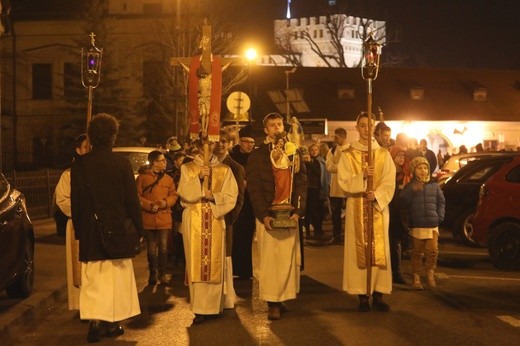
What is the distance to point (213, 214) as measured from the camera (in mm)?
9414

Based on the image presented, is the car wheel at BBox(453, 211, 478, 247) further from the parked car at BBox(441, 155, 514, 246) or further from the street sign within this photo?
the street sign

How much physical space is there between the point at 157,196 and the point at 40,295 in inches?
90.2

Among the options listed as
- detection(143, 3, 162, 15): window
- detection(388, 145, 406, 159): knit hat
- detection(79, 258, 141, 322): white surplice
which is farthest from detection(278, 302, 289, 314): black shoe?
detection(143, 3, 162, 15): window

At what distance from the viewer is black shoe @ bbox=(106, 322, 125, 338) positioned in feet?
28.6

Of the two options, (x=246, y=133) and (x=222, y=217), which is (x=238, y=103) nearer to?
(x=246, y=133)

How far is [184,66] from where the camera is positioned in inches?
396

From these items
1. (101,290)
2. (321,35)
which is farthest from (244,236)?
(321,35)

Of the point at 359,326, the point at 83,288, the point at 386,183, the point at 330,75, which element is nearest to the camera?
the point at 83,288

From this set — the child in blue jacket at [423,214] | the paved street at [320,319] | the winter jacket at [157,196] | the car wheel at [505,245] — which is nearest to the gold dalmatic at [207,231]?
the paved street at [320,319]

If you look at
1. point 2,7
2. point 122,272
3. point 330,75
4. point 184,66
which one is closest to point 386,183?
point 184,66

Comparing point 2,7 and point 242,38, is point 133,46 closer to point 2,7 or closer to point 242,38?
point 242,38

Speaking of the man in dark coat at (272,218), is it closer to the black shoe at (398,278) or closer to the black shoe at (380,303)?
the black shoe at (380,303)

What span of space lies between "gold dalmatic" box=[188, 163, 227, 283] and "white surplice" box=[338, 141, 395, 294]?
146 cm

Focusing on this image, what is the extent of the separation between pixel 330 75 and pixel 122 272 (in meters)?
47.7
